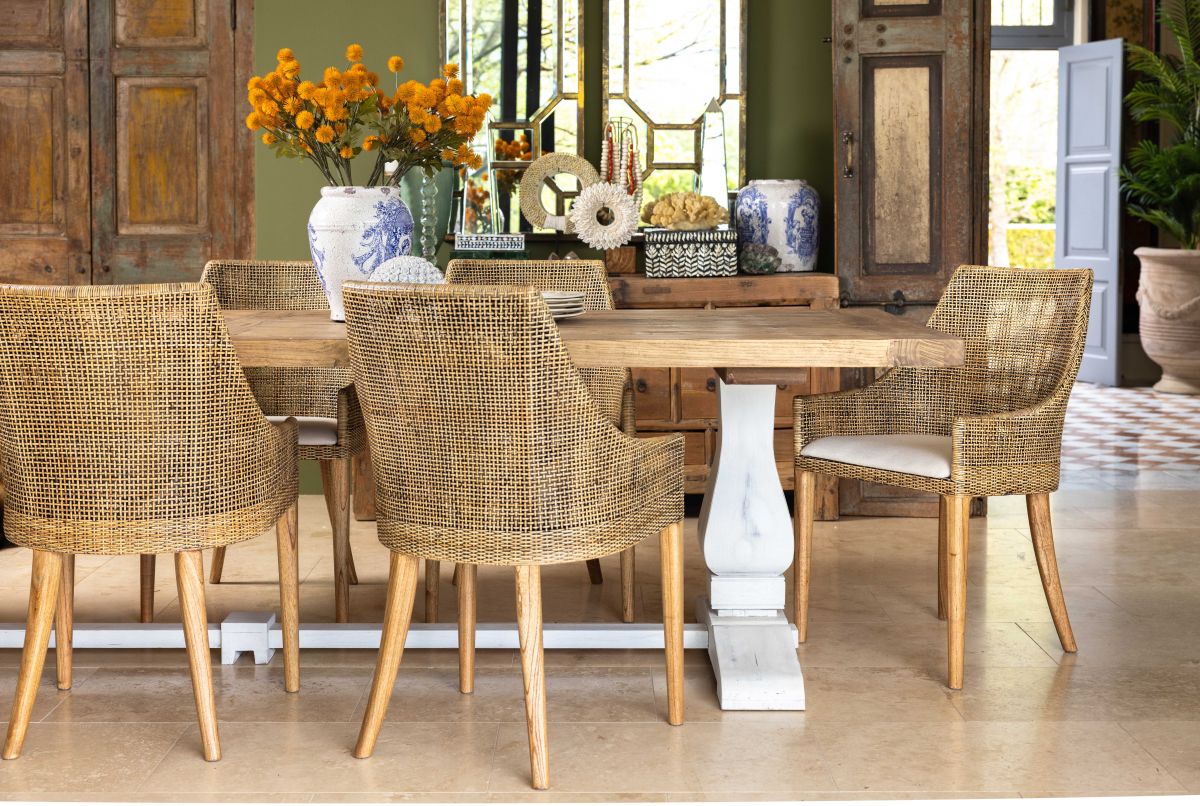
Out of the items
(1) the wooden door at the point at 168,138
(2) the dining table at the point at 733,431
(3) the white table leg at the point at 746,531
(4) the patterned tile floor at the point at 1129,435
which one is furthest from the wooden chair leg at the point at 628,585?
(4) the patterned tile floor at the point at 1129,435

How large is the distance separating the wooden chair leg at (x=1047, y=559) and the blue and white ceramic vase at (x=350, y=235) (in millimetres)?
1548

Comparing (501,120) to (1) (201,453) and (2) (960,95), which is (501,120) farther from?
(1) (201,453)

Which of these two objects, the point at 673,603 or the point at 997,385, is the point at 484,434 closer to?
the point at 673,603

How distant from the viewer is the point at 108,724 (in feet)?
8.68

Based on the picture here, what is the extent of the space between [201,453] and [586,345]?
71 centimetres

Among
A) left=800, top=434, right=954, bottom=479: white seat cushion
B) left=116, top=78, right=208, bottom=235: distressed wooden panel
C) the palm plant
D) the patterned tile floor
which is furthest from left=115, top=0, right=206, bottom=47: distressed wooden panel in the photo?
the palm plant

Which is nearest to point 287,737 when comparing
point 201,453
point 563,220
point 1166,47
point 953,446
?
point 201,453

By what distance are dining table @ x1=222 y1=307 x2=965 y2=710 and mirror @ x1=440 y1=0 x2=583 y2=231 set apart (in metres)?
1.83

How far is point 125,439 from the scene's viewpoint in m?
2.36

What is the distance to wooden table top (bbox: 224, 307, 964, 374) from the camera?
7.91 ft

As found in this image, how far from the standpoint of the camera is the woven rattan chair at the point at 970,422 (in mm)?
2879

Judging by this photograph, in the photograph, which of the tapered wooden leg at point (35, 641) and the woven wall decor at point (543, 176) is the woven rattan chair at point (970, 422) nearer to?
the tapered wooden leg at point (35, 641)

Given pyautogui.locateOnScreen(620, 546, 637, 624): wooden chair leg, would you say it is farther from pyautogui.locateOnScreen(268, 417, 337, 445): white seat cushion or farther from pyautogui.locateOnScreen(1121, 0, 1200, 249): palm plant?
pyautogui.locateOnScreen(1121, 0, 1200, 249): palm plant

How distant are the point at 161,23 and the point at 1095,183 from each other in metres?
5.55
